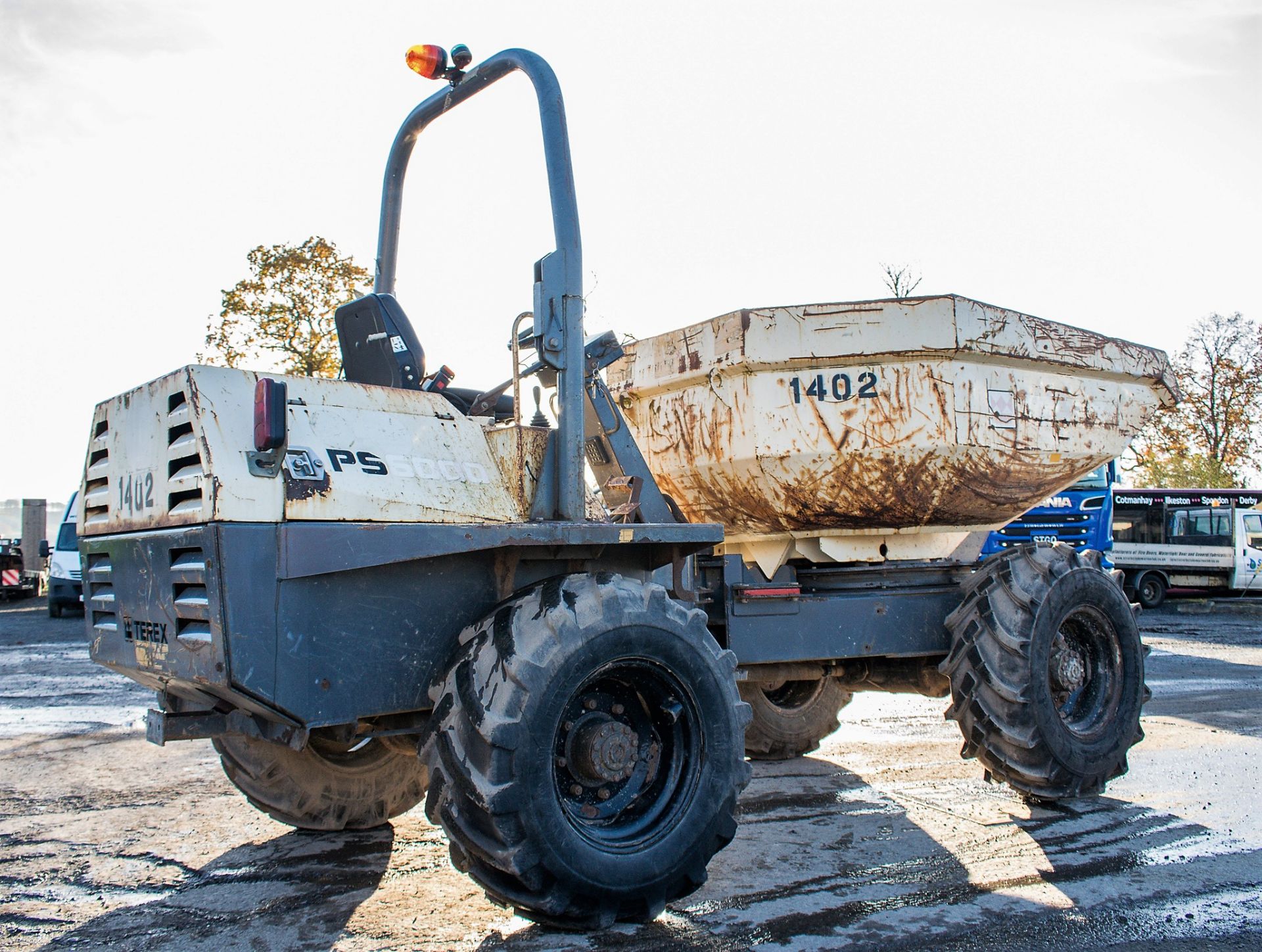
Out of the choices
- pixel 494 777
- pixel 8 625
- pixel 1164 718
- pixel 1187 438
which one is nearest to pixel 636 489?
pixel 494 777

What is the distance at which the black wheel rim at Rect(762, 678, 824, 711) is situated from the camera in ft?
21.6

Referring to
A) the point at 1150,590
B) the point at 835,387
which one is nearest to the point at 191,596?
the point at 835,387

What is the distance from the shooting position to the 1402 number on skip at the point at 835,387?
202 inches

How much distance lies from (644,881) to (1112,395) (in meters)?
4.13

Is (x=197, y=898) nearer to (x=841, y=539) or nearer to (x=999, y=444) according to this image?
(x=841, y=539)

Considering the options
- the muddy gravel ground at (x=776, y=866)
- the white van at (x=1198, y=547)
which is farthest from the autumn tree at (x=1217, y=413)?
the muddy gravel ground at (x=776, y=866)

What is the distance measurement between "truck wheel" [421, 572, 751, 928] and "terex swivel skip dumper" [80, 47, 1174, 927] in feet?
0.04

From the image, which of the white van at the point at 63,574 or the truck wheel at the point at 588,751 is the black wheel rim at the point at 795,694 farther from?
the white van at the point at 63,574

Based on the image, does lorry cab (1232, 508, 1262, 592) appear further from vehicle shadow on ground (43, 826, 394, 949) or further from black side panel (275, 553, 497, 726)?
black side panel (275, 553, 497, 726)

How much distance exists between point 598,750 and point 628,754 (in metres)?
0.13

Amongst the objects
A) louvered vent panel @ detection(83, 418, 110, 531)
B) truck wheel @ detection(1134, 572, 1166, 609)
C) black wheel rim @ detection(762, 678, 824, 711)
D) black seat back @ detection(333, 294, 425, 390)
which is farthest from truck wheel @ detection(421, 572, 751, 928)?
truck wheel @ detection(1134, 572, 1166, 609)

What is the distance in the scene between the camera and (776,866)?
4.29 metres

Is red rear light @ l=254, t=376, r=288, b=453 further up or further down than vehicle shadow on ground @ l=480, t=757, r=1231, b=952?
further up

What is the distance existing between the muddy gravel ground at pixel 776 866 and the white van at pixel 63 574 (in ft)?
41.1
